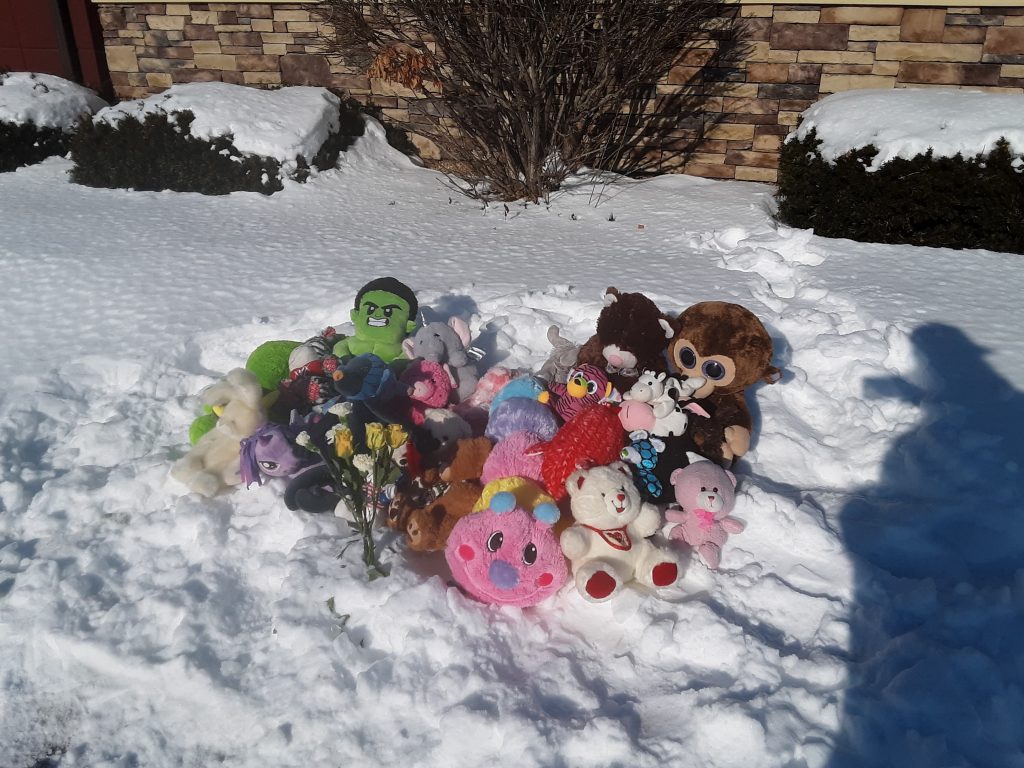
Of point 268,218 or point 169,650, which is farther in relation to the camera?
point 268,218

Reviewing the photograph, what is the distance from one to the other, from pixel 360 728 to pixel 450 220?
4.44 meters

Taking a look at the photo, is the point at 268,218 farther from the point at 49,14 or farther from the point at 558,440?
the point at 49,14

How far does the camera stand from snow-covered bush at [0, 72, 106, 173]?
7.14 m

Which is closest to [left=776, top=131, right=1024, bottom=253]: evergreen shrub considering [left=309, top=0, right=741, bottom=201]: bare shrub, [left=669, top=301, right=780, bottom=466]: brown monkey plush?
[left=309, top=0, right=741, bottom=201]: bare shrub

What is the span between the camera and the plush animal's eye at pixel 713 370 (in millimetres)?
2740

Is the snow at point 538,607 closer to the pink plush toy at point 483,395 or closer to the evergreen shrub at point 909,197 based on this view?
the pink plush toy at point 483,395

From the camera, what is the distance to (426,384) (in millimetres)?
3000

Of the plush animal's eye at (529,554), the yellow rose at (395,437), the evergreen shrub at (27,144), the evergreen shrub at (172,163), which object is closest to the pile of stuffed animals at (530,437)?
the plush animal's eye at (529,554)

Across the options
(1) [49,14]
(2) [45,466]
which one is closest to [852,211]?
(2) [45,466]

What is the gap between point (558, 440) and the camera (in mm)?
2543

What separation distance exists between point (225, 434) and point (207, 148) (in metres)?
4.79

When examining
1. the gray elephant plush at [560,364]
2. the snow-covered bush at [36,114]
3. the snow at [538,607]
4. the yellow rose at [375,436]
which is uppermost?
the snow-covered bush at [36,114]

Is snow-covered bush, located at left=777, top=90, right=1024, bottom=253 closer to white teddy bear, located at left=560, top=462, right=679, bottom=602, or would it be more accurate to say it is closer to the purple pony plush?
white teddy bear, located at left=560, top=462, right=679, bottom=602

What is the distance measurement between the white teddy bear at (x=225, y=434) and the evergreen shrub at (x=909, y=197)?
4.24m
